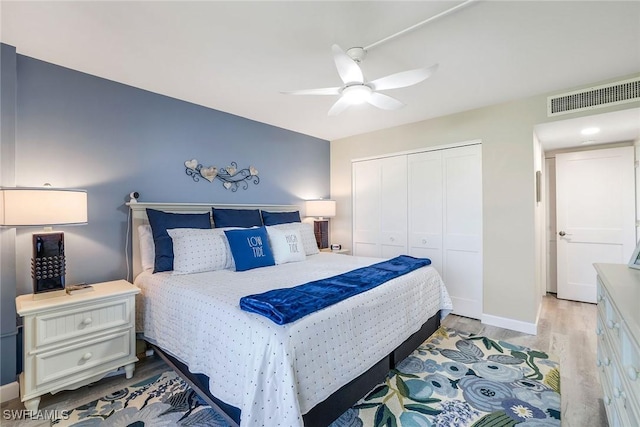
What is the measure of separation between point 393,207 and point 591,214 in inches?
105

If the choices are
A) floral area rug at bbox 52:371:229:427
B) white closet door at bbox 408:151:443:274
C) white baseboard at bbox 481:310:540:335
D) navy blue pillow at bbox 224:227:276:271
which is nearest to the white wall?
white baseboard at bbox 481:310:540:335

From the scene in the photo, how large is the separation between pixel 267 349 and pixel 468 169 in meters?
3.12

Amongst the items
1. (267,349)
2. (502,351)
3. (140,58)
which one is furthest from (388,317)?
(140,58)

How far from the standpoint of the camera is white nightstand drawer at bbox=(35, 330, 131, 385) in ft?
6.08

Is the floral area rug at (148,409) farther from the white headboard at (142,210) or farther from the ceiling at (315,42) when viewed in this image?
the ceiling at (315,42)

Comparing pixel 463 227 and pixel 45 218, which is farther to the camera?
pixel 463 227

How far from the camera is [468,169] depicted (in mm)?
3424

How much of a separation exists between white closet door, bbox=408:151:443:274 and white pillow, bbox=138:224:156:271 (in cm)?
307

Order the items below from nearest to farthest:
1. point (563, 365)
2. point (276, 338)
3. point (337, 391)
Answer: point (276, 338) < point (337, 391) < point (563, 365)

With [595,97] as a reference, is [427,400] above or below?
below

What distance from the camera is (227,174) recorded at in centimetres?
346

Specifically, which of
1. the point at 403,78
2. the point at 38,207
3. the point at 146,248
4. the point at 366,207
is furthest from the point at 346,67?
the point at 366,207

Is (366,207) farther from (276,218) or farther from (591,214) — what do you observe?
(591,214)

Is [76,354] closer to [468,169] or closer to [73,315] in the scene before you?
[73,315]
